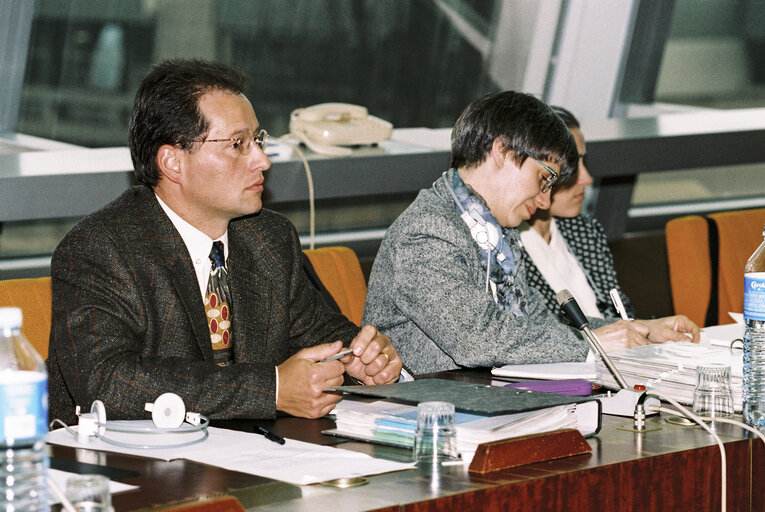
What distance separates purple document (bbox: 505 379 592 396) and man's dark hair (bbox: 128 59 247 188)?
0.88 m

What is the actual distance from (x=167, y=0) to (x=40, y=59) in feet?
1.63

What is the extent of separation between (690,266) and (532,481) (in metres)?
2.43

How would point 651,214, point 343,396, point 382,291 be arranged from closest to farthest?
1. point 343,396
2. point 382,291
3. point 651,214

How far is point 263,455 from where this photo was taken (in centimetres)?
169

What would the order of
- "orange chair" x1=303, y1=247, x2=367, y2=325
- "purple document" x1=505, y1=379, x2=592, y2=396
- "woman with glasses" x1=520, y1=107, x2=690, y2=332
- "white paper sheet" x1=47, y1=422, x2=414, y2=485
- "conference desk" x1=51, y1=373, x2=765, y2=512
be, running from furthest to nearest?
1. "woman with glasses" x1=520, y1=107, x2=690, y2=332
2. "orange chair" x1=303, y1=247, x2=367, y2=325
3. "purple document" x1=505, y1=379, x2=592, y2=396
4. "white paper sheet" x1=47, y1=422, x2=414, y2=485
5. "conference desk" x1=51, y1=373, x2=765, y2=512

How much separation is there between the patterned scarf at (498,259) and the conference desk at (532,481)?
0.76 m

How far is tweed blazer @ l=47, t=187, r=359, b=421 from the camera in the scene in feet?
6.58

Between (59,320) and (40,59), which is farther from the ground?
(40,59)

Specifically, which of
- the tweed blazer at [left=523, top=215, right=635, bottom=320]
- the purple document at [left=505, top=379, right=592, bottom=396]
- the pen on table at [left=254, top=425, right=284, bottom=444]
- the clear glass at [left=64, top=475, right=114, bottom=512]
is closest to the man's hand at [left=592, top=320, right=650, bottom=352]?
the purple document at [left=505, top=379, right=592, bottom=396]

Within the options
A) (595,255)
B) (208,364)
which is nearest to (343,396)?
(208,364)

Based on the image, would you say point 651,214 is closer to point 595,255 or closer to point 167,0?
point 595,255

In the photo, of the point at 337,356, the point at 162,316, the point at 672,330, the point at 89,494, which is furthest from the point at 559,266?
the point at 89,494

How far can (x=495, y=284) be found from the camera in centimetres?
269

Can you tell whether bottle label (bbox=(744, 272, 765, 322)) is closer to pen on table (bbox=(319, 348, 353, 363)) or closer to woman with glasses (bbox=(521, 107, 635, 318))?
pen on table (bbox=(319, 348, 353, 363))
